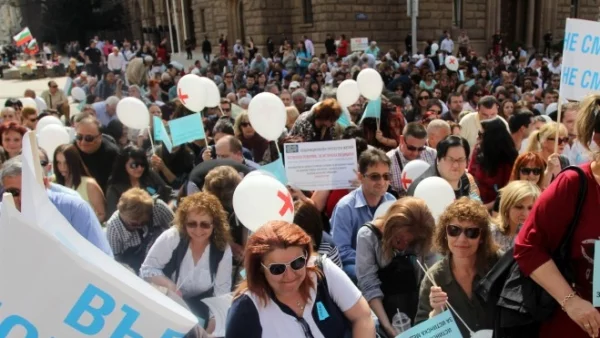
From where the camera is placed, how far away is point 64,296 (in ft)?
5.64

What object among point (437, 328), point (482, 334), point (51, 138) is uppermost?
point (51, 138)

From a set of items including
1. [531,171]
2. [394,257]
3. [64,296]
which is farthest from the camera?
[531,171]

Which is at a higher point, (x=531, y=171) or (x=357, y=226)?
(x=531, y=171)

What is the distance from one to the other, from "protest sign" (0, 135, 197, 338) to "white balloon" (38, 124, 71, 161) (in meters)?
4.73

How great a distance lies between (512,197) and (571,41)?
118cm

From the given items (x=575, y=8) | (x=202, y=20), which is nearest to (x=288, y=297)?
(x=575, y=8)

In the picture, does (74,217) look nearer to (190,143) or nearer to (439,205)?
(439,205)

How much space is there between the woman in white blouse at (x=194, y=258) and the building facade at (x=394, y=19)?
71.2 ft

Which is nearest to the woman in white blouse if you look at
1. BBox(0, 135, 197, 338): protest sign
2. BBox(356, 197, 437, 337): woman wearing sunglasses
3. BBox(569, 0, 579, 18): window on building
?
BBox(356, 197, 437, 337): woman wearing sunglasses

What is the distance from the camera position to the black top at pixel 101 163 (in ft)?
17.7

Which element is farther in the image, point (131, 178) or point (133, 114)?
point (133, 114)

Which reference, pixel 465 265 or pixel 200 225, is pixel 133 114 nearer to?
pixel 200 225

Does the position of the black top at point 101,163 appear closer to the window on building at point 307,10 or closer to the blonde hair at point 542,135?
the blonde hair at point 542,135

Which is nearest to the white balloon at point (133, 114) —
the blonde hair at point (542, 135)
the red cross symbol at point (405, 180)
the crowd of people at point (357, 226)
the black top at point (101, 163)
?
the crowd of people at point (357, 226)
